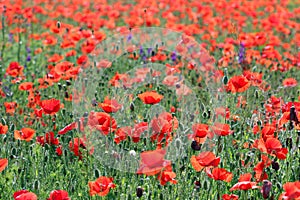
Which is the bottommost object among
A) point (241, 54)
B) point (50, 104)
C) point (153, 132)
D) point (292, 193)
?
point (292, 193)

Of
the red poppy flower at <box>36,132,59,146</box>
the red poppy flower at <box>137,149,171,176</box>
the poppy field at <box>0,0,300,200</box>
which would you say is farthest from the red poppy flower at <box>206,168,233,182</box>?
the red poppy flower at <box>36,132,59,146</box>

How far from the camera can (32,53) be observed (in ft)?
24.3

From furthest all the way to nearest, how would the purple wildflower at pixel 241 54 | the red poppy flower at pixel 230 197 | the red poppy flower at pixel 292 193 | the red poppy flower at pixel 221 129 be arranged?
the purple wildflower at pixel 241 54 → the red poppy flower at pixel 221 129 → the red poppy flower at pixel 230 197 → the red poppy flower at pixel 292 193

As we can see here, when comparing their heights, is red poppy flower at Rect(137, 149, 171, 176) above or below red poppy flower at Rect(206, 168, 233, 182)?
above

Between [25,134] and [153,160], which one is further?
[25,134]

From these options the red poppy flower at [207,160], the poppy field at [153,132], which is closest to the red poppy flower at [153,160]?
the poppy field at [153,132]

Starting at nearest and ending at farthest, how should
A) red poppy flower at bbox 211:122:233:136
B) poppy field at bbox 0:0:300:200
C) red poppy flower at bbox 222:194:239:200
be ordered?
red poppy flower at bbox 222:194:239:200
poppy field at bbox 0:0:300:200
red poppy flower at bbox 211:122:233:136

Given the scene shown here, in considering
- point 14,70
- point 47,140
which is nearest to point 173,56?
point 14,70

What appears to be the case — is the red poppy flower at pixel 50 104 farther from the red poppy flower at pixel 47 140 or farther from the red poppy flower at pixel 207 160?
the red poppy flower at pixel 207 160

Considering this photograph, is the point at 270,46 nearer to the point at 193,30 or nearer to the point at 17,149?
the point at 193,30

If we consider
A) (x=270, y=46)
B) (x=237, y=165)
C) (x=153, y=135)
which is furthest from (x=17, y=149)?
(x=270, y=46)

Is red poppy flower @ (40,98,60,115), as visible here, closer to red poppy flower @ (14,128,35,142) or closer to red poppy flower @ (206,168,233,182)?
red poppy flower @ (14,128,35,142)

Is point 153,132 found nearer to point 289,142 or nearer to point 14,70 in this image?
point 289,142

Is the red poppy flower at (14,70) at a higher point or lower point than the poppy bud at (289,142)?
higher
